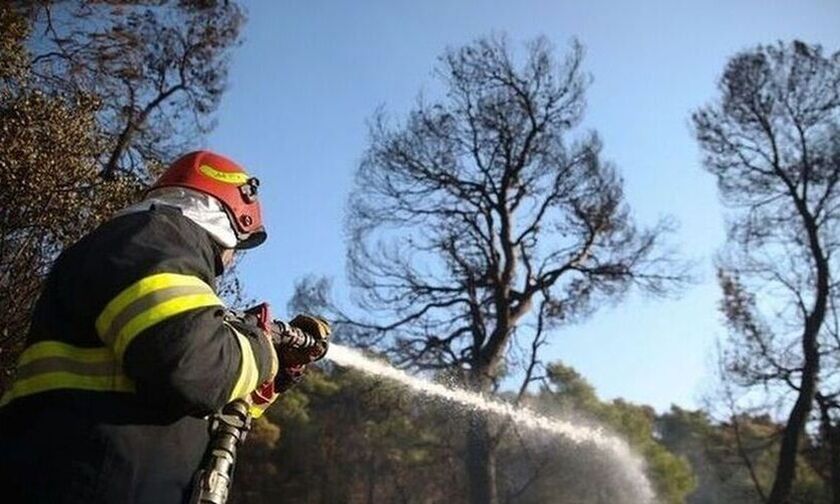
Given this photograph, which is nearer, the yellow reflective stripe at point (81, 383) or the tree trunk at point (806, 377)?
the yellow reflective stripe at point (81, 383)

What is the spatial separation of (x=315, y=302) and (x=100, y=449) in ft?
46.1

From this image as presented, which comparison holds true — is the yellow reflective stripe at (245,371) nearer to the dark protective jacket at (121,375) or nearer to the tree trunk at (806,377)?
the dark protective jacket at (121,375)

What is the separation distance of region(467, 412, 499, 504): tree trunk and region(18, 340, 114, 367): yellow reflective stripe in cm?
1170

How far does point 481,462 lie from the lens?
13.0 meters

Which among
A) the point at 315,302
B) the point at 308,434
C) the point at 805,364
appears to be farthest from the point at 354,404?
the point at 805,364

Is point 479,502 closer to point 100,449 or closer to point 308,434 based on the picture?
point 100,449

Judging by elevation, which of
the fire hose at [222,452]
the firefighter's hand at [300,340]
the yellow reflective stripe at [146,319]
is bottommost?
the fire hose at [222,452]

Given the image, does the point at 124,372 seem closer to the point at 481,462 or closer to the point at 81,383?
the point at 81,383

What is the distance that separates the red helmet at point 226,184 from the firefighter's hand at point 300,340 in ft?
1.16

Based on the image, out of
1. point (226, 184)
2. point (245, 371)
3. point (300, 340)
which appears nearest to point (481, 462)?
point (300, 340)

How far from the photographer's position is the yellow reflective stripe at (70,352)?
71.0 inches

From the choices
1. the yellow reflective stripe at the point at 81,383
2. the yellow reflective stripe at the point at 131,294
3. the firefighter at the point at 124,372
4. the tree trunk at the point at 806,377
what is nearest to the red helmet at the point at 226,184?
the firefighter at the point at 124,372

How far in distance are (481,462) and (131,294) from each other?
Result: 12.0m

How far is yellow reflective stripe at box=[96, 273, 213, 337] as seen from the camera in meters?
1.73
